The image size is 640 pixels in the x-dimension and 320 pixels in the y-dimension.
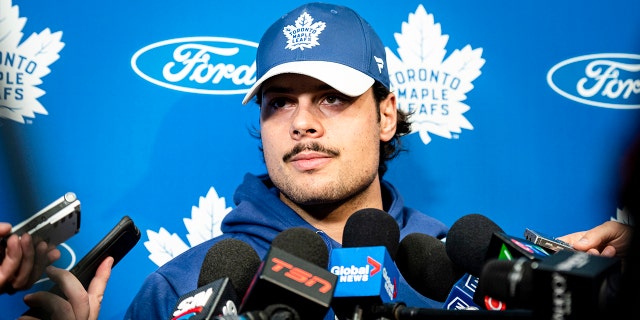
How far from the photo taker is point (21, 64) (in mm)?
2033

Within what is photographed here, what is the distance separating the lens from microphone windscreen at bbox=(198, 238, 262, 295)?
1211mm

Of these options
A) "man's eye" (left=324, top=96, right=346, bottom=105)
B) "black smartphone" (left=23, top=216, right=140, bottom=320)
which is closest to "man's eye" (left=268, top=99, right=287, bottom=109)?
"man's eye" (left=324, top=96, right=346, bottom=105)

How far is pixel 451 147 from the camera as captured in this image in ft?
7.26

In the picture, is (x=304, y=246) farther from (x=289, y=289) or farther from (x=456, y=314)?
(x=456, y=314)

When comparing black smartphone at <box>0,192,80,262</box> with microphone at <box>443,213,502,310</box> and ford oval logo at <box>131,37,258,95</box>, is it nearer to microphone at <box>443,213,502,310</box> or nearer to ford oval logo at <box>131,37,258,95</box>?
ford oval logo at <box>131,37,258,95</box>

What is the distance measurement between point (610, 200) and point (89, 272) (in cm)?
148

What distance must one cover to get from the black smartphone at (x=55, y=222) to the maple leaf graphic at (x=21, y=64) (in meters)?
0.61

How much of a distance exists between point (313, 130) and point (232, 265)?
0.74m

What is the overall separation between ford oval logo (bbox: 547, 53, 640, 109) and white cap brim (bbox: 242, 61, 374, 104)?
0.65 meters

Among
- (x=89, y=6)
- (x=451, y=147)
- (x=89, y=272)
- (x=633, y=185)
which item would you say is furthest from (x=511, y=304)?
(x=89, y=6)

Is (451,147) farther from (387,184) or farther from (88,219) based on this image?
(88,219)

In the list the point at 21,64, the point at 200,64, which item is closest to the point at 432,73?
the point at 200,64

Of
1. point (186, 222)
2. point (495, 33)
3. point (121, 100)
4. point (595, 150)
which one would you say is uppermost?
point (495, 33)

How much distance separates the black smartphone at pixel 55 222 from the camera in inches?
56.9
